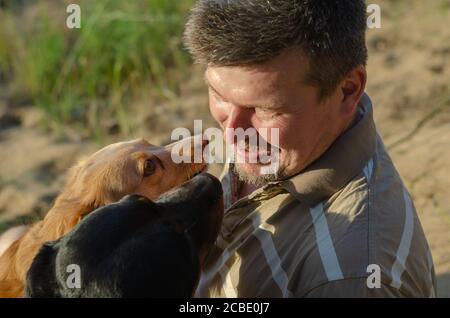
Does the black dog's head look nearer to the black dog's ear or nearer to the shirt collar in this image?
the black dog's ear

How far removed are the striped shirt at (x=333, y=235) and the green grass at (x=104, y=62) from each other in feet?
12.9

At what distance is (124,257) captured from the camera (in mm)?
3117

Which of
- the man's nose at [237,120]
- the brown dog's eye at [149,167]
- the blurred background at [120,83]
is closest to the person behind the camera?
the man's nose at [237,120]

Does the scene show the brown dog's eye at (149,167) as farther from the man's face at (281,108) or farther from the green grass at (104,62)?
the green grass at (104,62)

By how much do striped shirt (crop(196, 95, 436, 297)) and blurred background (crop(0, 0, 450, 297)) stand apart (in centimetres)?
294

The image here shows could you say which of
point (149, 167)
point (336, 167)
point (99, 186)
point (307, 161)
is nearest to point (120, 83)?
point (149, 167)

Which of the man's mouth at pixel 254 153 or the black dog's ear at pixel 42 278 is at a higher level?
the man's mouth at pixel 254 153

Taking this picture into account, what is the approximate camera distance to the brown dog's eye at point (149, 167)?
440 cm

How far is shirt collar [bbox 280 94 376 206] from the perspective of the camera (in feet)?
11.6

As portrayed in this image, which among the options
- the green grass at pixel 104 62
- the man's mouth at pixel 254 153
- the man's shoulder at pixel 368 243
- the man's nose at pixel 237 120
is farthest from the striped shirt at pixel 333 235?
the green grass at pixel 104 62
